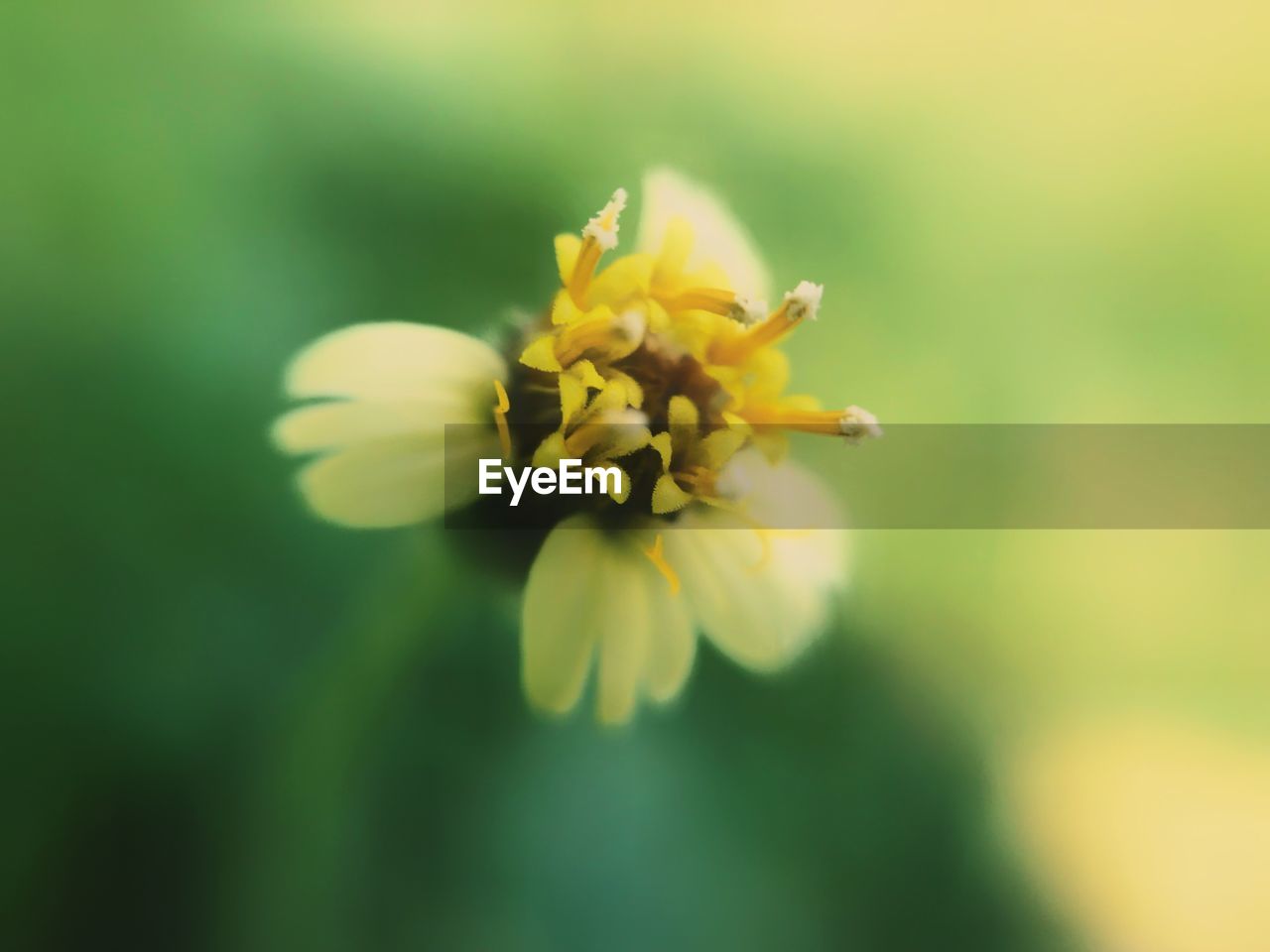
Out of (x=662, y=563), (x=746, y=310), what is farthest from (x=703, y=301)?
(x=662, y=563)

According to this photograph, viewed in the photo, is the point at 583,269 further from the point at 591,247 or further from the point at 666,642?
the point at 666,642

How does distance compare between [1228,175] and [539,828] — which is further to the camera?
[1228,175]

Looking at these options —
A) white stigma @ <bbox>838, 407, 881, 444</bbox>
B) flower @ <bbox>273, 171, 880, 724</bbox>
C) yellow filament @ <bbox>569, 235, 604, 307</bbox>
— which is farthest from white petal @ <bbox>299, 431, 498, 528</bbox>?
white stigma @ <bbox>838, 407, 881, 444</bbox>

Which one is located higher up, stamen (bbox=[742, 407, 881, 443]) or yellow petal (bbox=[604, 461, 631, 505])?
stamen (bbox=[742, 407, 881, 443])

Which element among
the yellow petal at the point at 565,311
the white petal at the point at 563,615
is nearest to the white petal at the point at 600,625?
the white petal at the point at 563,615

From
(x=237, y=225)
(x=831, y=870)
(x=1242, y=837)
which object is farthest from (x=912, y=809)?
(x=237, y=225)

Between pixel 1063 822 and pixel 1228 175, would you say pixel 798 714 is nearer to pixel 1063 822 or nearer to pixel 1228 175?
pixel 1063 822

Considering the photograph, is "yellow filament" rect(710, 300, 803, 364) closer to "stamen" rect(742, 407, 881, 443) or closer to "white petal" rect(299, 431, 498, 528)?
"stamen" rect(742, 407, 881, 443)
